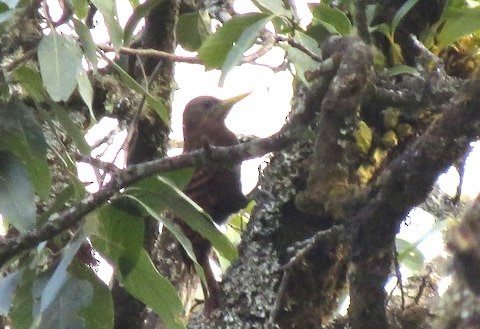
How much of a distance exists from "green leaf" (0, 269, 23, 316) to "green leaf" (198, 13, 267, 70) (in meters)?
0.61

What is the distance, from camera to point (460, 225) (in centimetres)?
127

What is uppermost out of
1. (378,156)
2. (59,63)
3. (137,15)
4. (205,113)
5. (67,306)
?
→ (205,113)

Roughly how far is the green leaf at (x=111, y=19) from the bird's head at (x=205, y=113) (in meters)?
1.48

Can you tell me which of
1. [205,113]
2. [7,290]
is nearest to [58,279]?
[7,290]

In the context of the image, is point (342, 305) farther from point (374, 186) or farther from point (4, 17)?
point (4, 17)

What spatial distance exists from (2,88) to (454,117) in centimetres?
85

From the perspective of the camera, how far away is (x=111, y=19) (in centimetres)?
207

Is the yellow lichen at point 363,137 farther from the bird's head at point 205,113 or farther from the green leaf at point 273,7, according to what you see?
the bird's head at point 205,113

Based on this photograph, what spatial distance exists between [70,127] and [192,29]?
82cm

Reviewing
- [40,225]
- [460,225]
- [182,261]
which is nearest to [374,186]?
[460,225]

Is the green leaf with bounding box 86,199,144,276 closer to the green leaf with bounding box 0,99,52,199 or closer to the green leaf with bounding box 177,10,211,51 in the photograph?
the green leaf with bounding box 0,99,52,199

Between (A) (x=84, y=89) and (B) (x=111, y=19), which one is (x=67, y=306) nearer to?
(A) (x=84, y=89)

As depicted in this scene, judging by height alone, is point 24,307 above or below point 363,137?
below

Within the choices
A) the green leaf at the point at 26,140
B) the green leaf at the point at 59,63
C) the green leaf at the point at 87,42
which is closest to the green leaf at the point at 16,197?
the green leaf at the point at 26,140
